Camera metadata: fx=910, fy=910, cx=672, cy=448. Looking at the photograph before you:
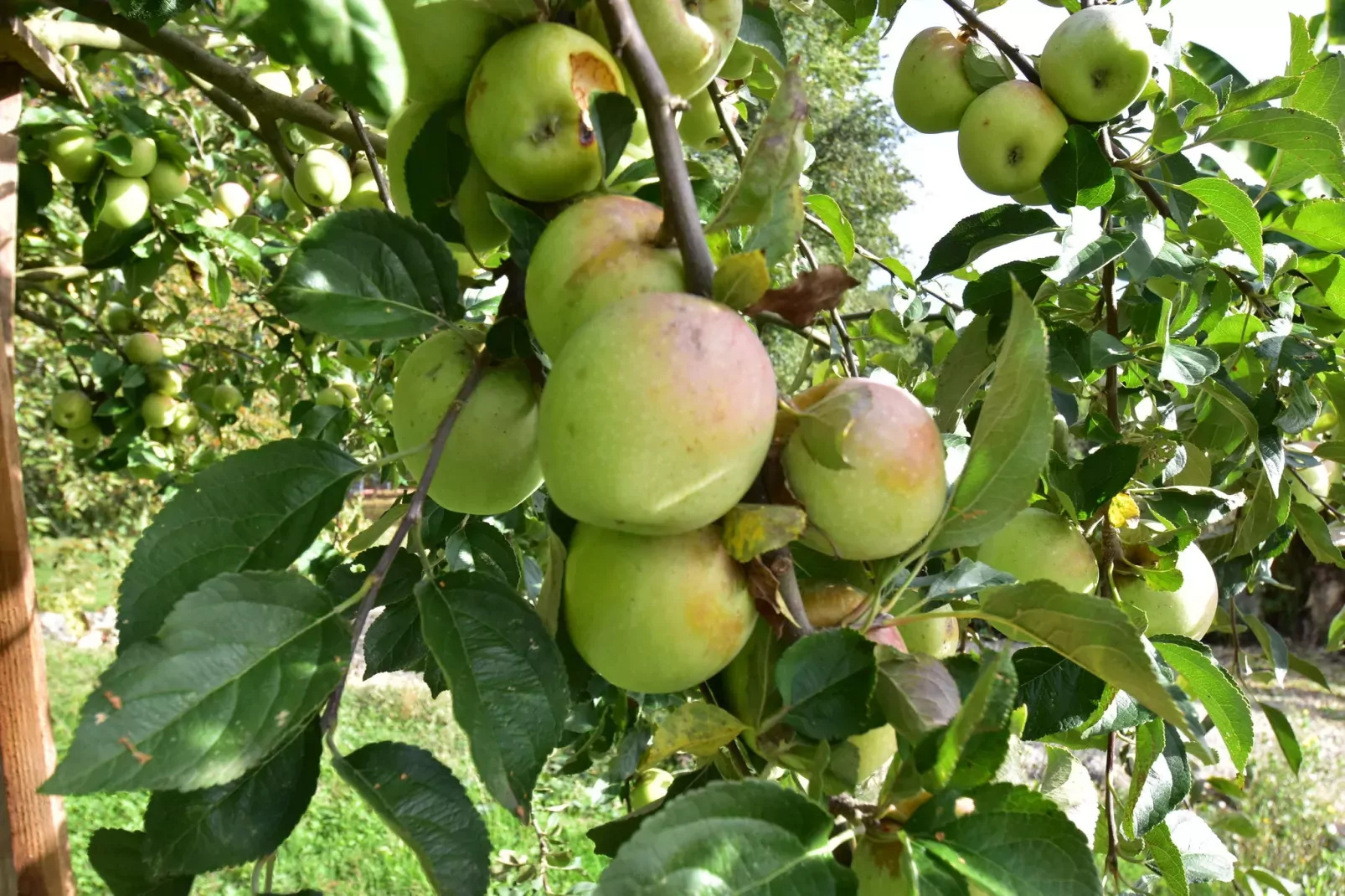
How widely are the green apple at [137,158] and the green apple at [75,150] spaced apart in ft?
0.17

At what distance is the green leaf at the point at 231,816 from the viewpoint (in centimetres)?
59

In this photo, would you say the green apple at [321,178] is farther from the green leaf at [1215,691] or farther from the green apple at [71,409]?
the green leaf at [1215,691]

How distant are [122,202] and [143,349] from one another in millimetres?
1248

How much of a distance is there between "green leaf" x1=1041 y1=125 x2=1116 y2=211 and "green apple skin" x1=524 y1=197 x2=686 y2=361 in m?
0.79

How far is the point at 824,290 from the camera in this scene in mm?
587

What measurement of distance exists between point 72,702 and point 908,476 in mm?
5852

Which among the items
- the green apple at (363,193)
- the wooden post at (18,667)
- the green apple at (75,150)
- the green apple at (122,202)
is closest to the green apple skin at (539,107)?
the green apple at (363,193)

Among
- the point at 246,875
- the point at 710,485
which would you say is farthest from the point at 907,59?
the point at 246,875

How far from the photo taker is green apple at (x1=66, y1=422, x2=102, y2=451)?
3412mm

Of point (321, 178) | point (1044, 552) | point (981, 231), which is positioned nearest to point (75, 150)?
point (321, 178)

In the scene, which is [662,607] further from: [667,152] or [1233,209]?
[1233,209]

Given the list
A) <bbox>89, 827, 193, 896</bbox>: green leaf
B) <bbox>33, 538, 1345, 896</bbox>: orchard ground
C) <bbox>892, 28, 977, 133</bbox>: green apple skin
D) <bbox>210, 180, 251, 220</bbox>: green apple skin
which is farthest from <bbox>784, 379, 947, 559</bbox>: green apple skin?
<bbox>210, 180, 251, 220</bbox>: green apple skin

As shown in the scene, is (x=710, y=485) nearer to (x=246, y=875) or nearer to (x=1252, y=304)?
(x=1252, y=304)

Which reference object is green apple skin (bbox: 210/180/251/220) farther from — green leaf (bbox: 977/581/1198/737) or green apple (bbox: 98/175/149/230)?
green leaf (bbox: 977/581/1198/737)
